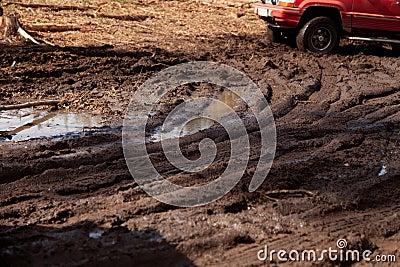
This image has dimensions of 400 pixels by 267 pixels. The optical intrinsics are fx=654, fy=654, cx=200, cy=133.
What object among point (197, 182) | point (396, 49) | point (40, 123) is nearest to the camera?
point (197, 182)

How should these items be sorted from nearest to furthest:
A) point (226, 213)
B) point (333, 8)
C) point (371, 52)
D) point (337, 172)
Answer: point (226, 213) → point (337, 172) → point (333, 8) → point (371, 52)

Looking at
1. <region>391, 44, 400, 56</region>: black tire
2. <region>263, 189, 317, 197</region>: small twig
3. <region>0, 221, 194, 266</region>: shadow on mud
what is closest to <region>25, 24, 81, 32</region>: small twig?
<region>391, 44, 400, 56</region>: black tire

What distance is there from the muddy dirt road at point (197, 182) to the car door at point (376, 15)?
2133mm

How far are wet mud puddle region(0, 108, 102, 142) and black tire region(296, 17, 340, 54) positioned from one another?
611 cm

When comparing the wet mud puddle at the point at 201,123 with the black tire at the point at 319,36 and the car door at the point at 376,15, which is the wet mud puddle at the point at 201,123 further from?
the car door at the point at 376,15

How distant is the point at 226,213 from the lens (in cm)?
590

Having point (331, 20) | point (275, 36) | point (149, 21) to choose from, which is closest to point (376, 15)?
point (331, 20)

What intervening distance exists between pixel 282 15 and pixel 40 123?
21.0 feet

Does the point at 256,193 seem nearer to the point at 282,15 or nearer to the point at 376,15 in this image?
the point at 282,15

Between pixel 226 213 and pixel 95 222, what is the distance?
3.84 feet

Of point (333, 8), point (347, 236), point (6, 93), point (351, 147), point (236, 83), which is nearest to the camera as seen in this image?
point (347, 236)

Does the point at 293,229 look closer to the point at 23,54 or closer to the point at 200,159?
the point at 200,159

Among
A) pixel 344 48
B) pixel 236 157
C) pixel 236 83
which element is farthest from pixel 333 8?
pixel 236 157

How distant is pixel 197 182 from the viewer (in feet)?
21.8
